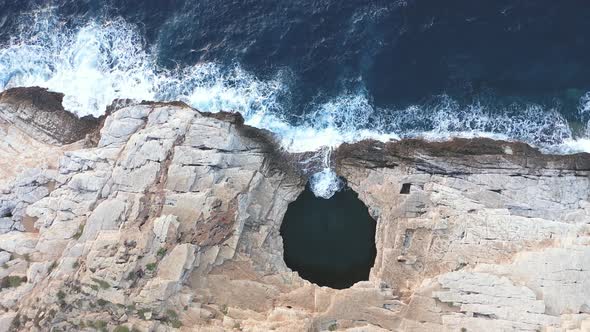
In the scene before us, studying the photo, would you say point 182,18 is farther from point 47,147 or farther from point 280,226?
point 280,226

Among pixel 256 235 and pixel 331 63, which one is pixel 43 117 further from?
pixel 331 63

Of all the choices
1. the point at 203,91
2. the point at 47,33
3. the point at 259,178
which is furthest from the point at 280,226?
the point at 47,33

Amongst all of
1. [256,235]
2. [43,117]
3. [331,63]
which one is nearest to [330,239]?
[256,235]

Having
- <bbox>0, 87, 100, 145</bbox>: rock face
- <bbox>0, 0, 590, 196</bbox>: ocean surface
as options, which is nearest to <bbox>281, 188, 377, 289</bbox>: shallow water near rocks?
<bbox>0, 0, 590, 196</bbox>: ocean surface

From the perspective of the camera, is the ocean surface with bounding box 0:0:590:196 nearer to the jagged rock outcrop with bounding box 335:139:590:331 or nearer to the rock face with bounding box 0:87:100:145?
the rock face with bounding box 0:87:100:145

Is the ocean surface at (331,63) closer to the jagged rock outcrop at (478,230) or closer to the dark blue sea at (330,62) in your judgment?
the dark blue sea at (330,62)

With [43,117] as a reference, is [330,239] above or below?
below

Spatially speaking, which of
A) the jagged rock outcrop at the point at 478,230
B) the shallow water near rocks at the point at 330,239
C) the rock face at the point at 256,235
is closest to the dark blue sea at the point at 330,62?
the jagged rock outcrop at the point at 478,230
